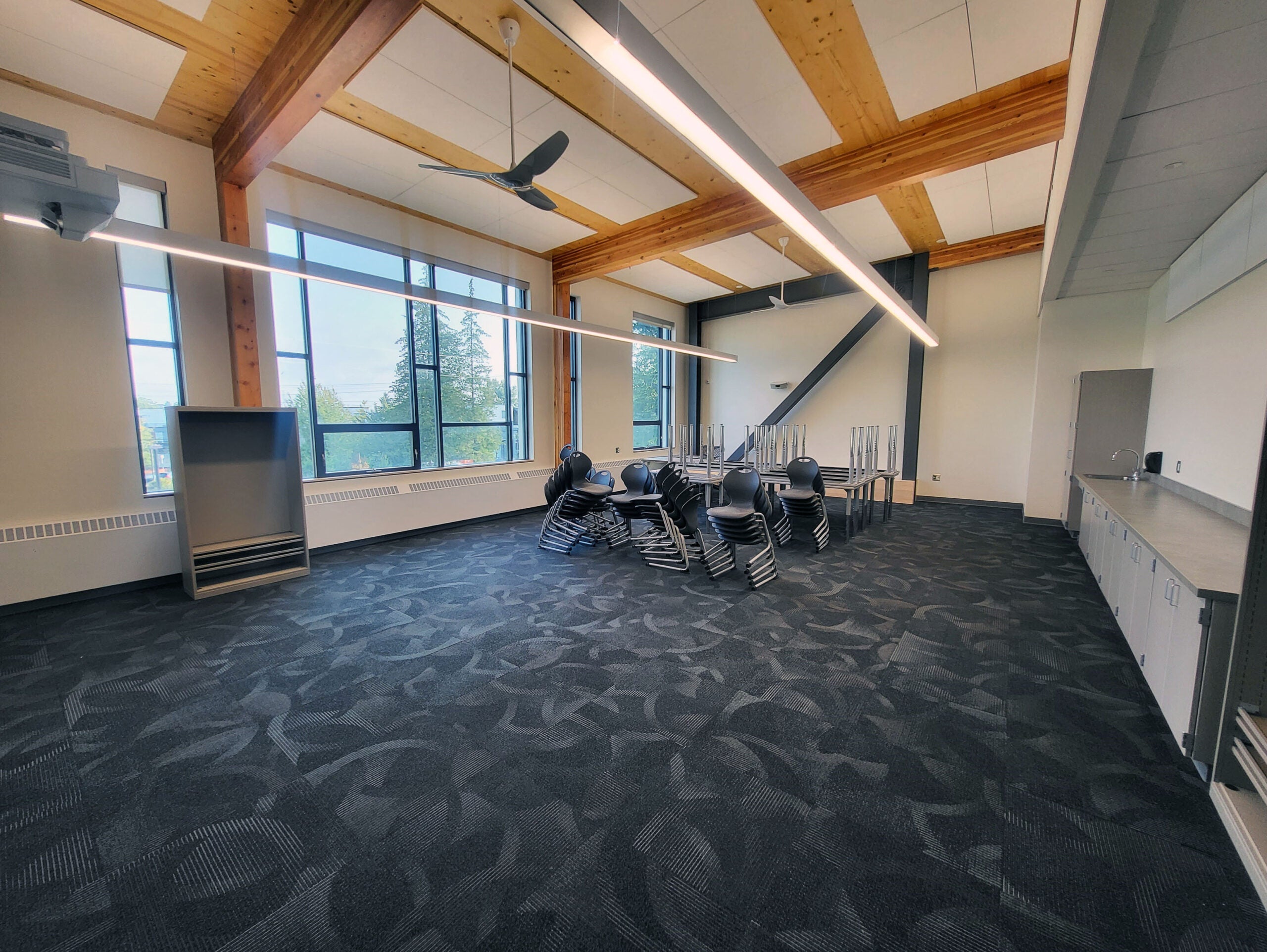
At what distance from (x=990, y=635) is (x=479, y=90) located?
4835mm

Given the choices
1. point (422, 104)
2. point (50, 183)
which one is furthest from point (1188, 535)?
point (50, 183)

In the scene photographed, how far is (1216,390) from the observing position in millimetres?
3072

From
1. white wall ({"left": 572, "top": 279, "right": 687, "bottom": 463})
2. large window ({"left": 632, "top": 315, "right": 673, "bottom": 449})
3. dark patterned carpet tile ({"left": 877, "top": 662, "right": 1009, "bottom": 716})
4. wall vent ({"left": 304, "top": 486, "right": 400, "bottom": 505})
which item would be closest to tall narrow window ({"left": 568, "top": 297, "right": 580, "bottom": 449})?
white wall ({"left": 572, "top": 279, "right": 687, "bottom": 463})

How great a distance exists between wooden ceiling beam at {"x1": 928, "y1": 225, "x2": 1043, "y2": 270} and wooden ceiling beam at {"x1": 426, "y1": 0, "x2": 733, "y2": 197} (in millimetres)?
4235

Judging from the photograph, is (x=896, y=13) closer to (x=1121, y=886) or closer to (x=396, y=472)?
(x=1121, y=886)

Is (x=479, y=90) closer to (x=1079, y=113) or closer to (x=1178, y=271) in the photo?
(x=1079, y=113)

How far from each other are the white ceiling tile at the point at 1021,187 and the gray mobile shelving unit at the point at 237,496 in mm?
6635

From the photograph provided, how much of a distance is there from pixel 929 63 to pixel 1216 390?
2801 millimetres

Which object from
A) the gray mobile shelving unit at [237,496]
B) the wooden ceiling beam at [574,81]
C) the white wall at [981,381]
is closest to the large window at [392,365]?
the gray mobile shelving unit at [237,496]

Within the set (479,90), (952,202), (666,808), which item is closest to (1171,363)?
(952,202)

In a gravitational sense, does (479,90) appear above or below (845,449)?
above

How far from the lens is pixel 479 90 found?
3209 millimetres

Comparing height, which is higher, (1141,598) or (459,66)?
(459,66)

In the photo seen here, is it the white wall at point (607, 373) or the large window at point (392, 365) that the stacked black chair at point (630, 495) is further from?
the large window at point (392, 365)
